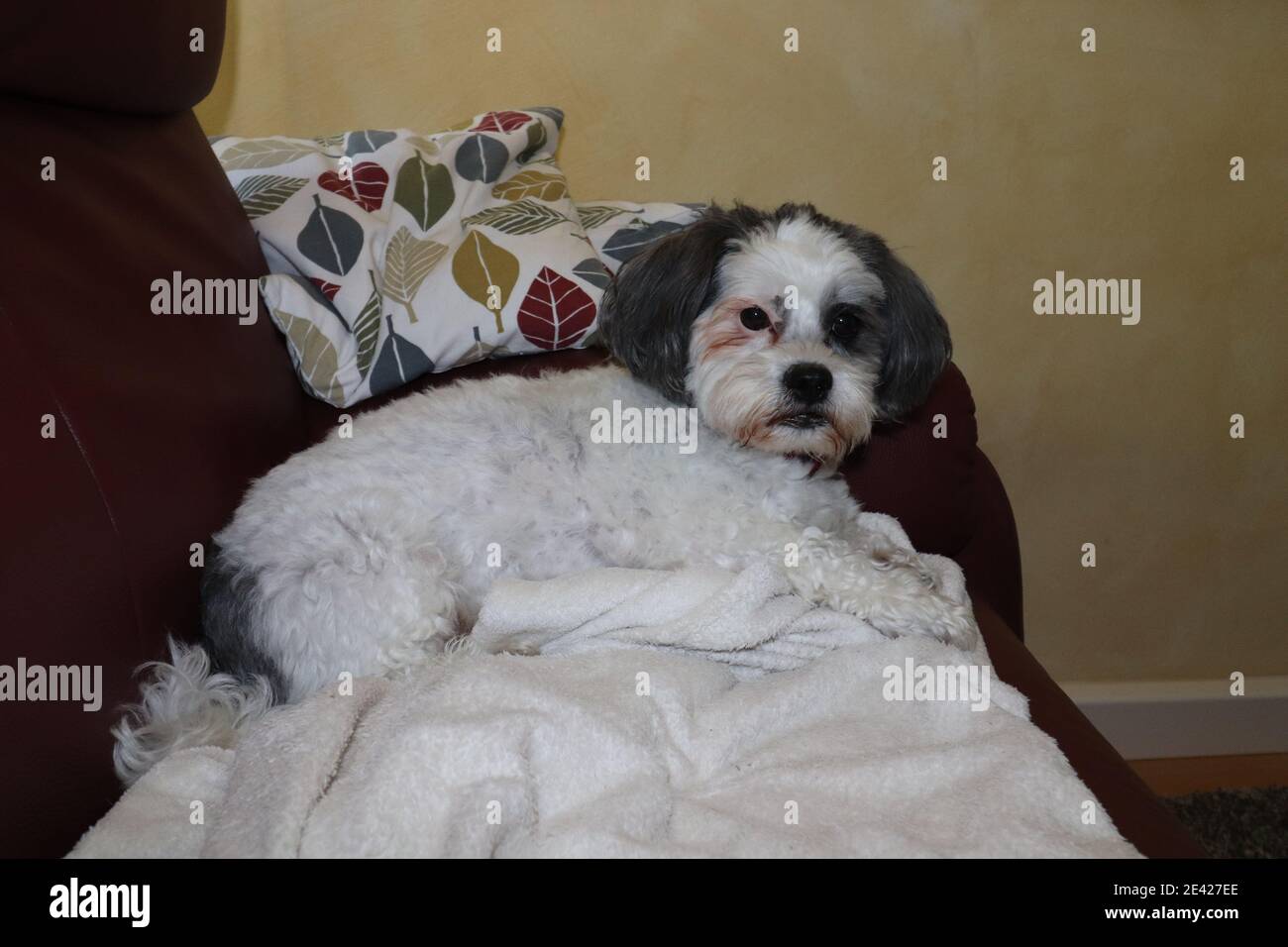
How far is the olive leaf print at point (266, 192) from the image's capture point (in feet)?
7.57

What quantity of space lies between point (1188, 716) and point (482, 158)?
8.96 feet

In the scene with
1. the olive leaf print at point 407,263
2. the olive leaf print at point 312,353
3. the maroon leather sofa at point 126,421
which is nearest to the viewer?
the maroon leather sofa at point 126,421

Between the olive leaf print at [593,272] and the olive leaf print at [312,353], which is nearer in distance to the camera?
the olive leaf print at [312,353]

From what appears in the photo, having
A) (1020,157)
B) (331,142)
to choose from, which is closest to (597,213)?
(331,142)

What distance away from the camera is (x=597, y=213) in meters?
2.57

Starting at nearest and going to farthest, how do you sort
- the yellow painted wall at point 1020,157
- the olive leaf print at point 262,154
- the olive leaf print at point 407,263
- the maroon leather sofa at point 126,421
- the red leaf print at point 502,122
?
1. the maroon leather sofa at point 126,421
2. the olive leaf print at point 407,263
3. the olive leaf print at point 262,154
4. the red leaf print at point 502,122
5. the yellow painted wall at point 1020,157

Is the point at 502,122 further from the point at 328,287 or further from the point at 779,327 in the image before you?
the point at 779,327

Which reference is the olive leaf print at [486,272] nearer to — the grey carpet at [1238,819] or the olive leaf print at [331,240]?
the olive leaf print at [331,240]

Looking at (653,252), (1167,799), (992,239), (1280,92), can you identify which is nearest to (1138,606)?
(1167,799)

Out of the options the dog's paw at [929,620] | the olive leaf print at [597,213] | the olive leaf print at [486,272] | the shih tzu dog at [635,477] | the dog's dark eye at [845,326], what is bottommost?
the dog's paw at [929,620]

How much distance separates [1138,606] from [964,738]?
217 cm

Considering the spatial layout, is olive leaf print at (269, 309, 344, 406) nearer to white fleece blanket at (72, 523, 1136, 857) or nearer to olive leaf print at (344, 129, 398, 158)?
olive leaf print at (344, 129, 398, 158)

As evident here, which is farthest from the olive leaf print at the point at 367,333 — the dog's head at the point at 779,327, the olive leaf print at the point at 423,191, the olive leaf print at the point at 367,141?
the dog's head at the point at 779,327
